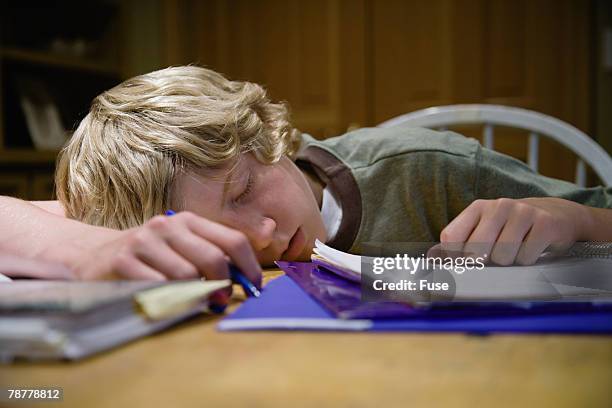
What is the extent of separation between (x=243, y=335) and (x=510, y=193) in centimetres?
64

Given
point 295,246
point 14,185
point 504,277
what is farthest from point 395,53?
point 504,277

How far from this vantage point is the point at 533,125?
120cm

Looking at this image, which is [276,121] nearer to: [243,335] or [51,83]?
[243,335]

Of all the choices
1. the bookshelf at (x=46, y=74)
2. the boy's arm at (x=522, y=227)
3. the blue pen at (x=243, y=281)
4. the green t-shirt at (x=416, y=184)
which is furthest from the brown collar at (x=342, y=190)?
the bookshelf at (x=46, y=74)

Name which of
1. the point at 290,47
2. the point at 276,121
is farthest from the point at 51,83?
the point at 276,121

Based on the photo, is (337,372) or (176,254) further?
(176,254)

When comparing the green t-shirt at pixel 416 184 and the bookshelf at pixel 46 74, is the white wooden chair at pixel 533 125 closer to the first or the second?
the green t-shirt at pixel 416 184

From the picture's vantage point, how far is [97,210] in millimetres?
722

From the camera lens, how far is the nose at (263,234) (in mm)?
704

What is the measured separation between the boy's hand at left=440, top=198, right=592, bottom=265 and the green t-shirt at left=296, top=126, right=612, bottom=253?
285mm

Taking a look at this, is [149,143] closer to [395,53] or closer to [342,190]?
[342,190]

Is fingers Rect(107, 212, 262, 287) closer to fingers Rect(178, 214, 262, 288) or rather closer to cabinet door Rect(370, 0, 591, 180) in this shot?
fingers Rect(178, 214, 262, 288)

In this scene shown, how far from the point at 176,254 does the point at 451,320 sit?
21 cm

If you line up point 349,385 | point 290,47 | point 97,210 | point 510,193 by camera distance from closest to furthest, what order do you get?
point 349,385
point 97,210
point 510,193
point 290,47
